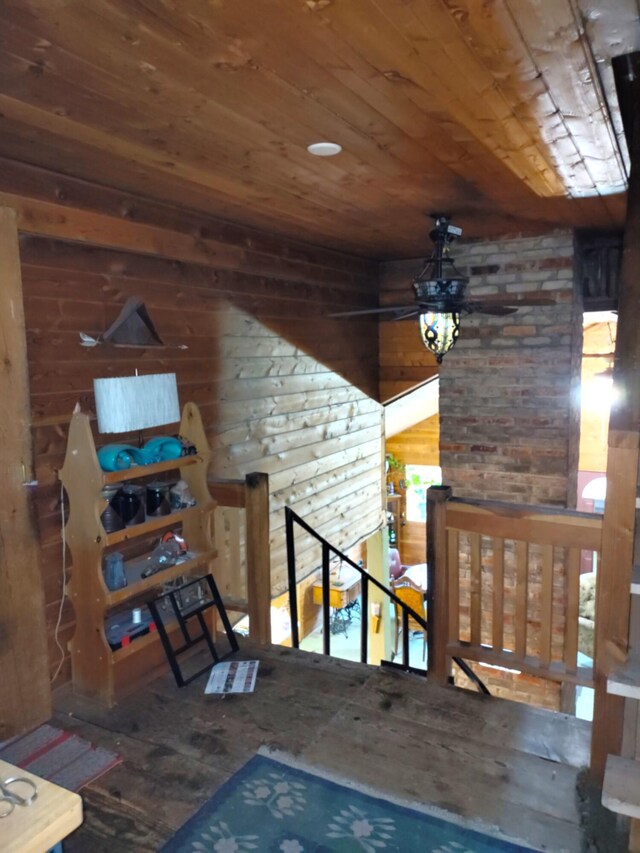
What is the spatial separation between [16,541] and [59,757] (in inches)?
32.8

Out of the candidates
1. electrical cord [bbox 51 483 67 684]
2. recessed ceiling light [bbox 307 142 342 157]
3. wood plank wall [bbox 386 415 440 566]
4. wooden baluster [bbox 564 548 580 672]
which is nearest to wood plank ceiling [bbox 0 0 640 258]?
recessed ceiling light [bbox 307 142 342 157]

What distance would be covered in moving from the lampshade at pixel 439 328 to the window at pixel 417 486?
22.0 feet

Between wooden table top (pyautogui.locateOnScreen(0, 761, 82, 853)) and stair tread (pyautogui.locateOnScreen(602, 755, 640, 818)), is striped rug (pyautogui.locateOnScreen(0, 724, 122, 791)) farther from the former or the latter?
stair tread (pyautogui.locateOnScreen(602, 755, 640, 818))

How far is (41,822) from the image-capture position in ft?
3.72

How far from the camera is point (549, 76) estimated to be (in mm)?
1882

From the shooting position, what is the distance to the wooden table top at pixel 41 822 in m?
1.09

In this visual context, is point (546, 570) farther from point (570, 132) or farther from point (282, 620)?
point (282, 620)

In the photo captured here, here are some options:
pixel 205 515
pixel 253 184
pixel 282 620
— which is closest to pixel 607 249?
pixel 253 184

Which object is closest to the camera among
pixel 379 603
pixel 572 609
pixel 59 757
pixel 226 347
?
pixel 59 757

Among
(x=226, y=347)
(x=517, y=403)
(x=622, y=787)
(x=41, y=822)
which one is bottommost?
(x=622, y=787)

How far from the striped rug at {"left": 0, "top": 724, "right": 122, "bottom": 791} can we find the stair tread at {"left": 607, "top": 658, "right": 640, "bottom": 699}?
A: 174 cm

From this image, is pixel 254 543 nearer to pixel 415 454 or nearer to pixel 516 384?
pixel 516 384

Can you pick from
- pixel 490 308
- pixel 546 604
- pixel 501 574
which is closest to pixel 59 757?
pixel 501 574

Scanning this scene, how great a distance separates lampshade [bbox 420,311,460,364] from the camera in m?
3.44
